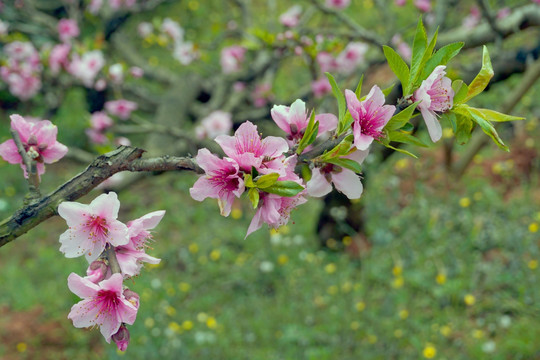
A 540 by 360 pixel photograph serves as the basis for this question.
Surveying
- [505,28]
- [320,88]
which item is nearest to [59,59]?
[320,88]

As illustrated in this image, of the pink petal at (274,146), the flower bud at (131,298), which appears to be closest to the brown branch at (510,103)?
the pink petal at (274,146)

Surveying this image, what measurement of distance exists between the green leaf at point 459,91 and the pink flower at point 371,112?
138mm

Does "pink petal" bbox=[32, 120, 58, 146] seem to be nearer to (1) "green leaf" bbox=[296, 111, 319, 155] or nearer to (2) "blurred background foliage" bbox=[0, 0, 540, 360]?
(1) "green leaf" bbox=[296, 111, 319, 155]

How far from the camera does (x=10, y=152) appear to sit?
1.17 metres

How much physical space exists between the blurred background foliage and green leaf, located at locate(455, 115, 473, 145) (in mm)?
1438

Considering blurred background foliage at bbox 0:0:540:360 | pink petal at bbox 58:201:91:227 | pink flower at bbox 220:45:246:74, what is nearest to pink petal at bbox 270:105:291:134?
pink petal at bbox 58:201:91:227

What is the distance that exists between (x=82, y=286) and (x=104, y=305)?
0.06 metres

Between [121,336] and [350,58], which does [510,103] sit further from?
[121,336]

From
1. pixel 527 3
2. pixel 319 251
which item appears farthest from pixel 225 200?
pixel 319 251

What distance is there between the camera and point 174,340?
319cm

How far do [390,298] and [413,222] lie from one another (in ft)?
3.30

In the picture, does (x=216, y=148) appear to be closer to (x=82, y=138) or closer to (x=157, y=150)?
(x=157, y=150)

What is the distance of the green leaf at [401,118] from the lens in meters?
0.92

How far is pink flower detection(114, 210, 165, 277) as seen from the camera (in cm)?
96
